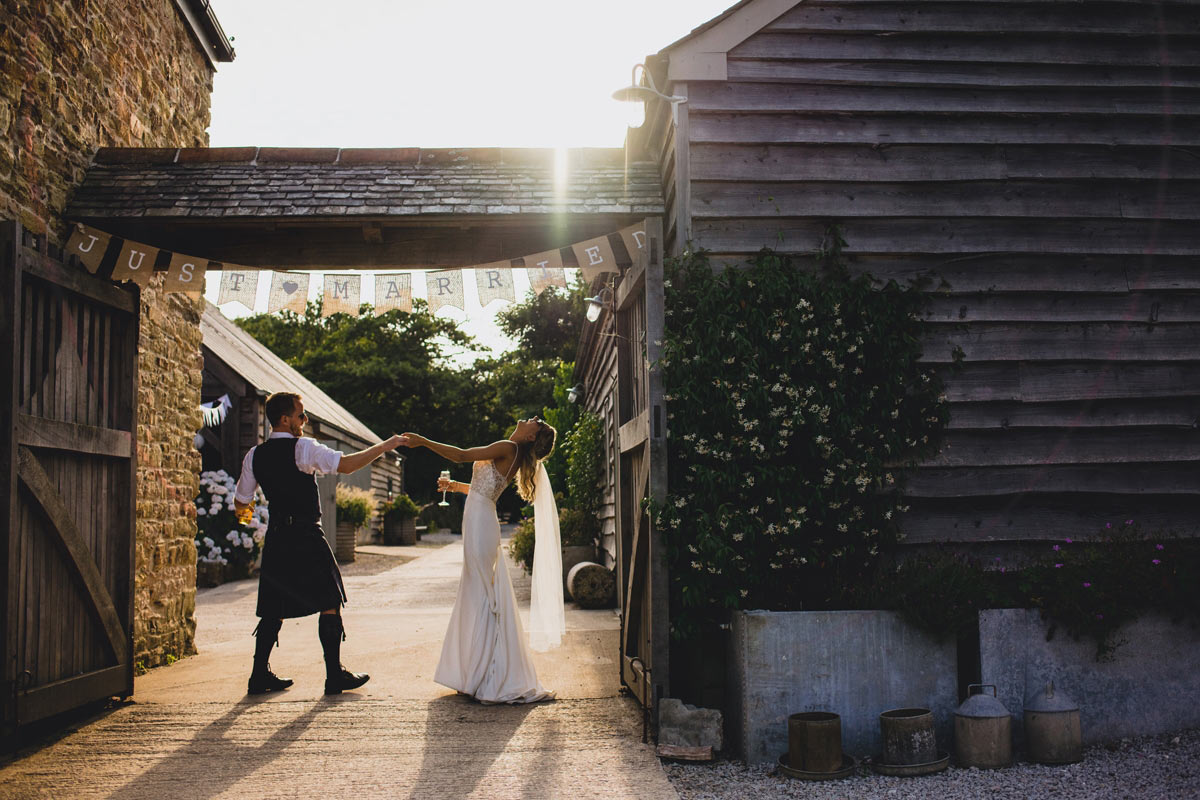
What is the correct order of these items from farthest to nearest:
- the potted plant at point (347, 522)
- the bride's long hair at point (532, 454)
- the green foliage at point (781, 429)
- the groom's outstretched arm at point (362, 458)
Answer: the potted plant at point (347, 522)
the bride's long hair at point (532, 454)
the groom's outstretched arm at point (362, 458)
the green foliage at point (781, 429)

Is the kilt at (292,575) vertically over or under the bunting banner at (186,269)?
under

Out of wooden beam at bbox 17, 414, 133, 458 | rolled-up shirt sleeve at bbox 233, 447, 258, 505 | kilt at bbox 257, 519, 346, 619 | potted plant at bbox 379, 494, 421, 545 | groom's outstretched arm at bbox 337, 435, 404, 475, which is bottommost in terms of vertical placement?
potted plant at bbox 379, 494, 421, 545

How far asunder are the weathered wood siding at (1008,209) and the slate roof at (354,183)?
548 millimetres

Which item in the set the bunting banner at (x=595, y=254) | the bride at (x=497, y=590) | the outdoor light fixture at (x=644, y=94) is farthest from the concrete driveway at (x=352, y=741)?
the outdoor light fixture at (x=644, y=94)

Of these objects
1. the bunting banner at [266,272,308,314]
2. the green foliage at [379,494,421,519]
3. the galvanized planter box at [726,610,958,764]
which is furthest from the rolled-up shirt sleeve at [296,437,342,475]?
the green foliage at [379,494,421,519]

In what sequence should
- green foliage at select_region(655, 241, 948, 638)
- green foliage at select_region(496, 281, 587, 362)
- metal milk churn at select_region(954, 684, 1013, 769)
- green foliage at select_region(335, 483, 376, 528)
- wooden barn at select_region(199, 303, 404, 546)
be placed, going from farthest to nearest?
green foliage at select_region(496, 281, 587, 362) → green foliage at select_region(335, 483, 376, 528) → wooden barn at select_region(199, 303, 404, 546) → green foliage at select_region(655, 241, 948, 638) → metal milk churn at select_region(954, 684, 1013, 769)

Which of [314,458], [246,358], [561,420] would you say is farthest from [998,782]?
[246,358]

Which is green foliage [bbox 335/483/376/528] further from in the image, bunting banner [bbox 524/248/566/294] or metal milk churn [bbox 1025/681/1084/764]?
metal milk churn [bbox 1025/681/1084/764]

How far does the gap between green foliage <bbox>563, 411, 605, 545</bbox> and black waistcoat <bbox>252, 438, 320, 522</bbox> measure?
696 centimetres

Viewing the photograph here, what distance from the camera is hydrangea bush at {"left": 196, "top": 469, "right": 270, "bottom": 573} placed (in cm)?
1431

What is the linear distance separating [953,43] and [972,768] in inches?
167

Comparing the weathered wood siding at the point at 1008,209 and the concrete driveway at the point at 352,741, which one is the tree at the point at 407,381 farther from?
the weathered wood siding at the point at 1008,209

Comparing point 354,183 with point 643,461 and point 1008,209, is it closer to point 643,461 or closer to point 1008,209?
point 643,461

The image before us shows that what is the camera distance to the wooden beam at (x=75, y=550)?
16.5ft
